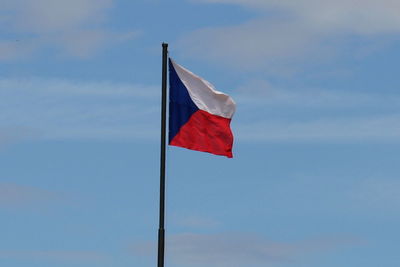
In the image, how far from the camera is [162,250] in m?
28.7

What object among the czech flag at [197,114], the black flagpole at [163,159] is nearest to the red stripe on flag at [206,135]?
the czech flag at [197,114]

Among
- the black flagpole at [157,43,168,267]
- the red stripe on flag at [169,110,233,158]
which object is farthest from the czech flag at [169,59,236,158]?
the black flagpole at [157,43,168,267]

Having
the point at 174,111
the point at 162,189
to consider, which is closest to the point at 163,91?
the point at 174,111

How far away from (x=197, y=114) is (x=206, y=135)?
0.71m

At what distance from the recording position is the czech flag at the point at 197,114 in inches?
1200

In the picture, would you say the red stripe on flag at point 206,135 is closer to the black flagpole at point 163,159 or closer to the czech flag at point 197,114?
the czech flag at point 197,114

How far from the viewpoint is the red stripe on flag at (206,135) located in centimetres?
3048

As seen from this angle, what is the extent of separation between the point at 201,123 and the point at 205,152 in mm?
1014

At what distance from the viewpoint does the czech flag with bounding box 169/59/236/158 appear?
30.5 m

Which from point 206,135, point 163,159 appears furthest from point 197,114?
point 163,159

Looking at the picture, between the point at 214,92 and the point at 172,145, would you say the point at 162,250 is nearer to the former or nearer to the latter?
the point at 172,145

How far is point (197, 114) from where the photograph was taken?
31.0 meters

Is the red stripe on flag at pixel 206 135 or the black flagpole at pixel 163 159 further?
the red stripe on flag at pixel 206 135

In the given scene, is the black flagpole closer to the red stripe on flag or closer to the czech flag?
the czech flag
